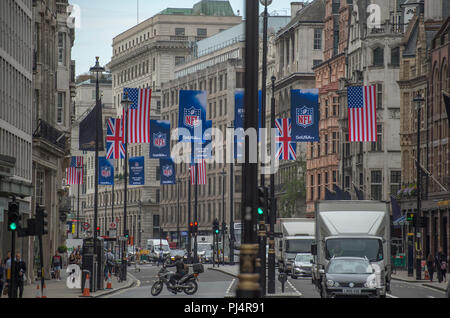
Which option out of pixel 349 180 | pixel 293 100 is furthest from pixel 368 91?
pixel 349 180

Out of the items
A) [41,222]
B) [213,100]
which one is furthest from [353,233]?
[213,100]

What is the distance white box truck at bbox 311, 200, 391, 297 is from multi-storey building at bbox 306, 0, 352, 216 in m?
70.1

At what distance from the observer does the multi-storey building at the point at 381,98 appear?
340 ft

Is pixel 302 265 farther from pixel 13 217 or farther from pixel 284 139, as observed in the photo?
pixel 13 217

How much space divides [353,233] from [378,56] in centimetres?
6318

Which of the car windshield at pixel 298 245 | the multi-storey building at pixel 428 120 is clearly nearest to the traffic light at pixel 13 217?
the car windshield at pixel 298 245

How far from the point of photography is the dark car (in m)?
39.5

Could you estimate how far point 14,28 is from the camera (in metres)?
54.6

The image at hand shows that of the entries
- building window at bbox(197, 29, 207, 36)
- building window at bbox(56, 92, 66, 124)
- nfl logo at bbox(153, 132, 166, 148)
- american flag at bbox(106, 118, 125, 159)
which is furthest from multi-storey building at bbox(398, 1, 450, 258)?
building window at bbox(197, 29, 207, 36)

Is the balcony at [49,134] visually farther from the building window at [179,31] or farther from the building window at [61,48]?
the building window at [179,31]

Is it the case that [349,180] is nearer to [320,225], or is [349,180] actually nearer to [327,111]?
[327,111]

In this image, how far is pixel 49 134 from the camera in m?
65.0

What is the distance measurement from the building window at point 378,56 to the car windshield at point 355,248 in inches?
2482
